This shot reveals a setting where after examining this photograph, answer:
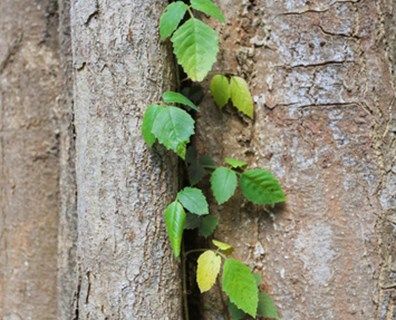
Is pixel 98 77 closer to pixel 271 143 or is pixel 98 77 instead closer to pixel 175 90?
pixel 175 90

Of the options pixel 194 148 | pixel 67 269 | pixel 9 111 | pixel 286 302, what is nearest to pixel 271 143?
pixel 194 148

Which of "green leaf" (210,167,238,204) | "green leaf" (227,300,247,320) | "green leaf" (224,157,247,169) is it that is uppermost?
"green leaf" (224,157,247,169)

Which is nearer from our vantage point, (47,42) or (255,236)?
(255,236)

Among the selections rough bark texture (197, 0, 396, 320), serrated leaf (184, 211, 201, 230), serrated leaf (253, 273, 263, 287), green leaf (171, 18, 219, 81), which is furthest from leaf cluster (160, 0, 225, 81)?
serrated leaf (253, 273, 263, 287)

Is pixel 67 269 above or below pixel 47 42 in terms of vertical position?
below

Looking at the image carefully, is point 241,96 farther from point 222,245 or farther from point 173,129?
point 222,245

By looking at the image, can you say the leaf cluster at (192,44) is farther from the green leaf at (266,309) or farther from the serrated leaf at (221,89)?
the green leaf at (266,309)

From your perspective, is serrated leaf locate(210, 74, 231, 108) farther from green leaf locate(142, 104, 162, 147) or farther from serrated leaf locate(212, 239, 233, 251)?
serrated leaf locate(212, 239, 233, 251)

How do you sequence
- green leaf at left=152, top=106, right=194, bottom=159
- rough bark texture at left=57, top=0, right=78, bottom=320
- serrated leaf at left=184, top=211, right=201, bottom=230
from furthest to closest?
1. rough bark texture at left=57, top=0, right=78, bottom=320
2. serrated leaf at left=184, top=211, right=201, bottom=230
3. green leaf at left=152, top=106, right=194, bottom=159
